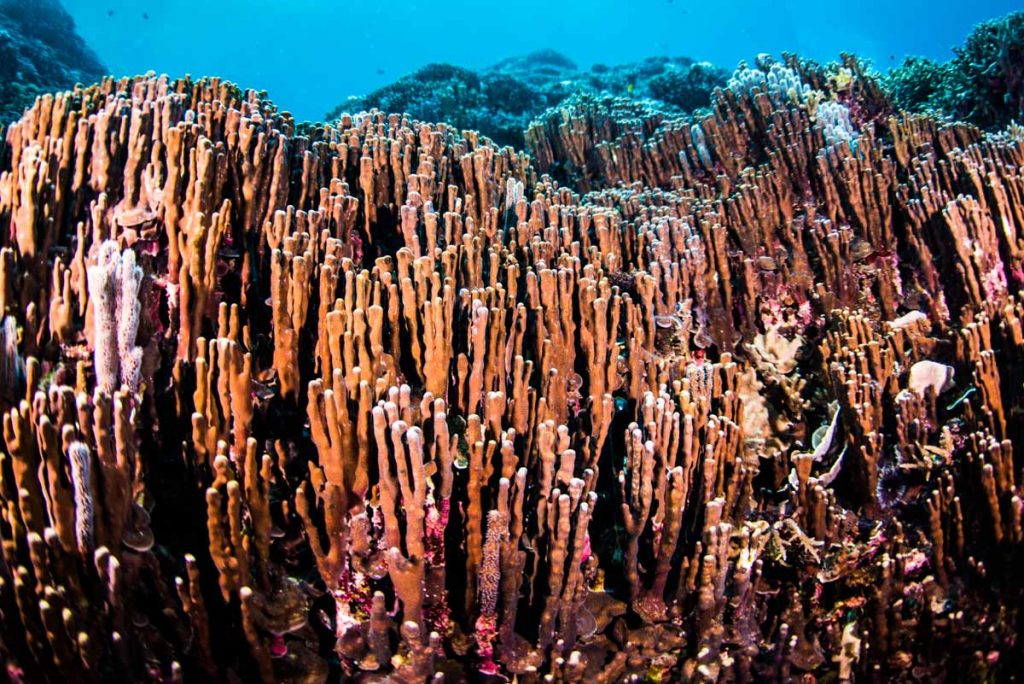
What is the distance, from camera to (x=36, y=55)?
14.5m

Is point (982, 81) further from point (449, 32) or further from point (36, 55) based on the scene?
point (449, 32)

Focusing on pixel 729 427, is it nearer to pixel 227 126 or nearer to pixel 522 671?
pixel 522 671

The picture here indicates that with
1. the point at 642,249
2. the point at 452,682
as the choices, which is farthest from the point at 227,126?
the point at 452,682

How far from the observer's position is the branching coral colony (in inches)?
68.6

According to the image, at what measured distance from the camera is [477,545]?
6.51ft

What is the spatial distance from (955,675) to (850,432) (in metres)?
1.08

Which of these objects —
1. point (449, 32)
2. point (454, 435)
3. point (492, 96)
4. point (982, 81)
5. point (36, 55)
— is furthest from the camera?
point (449, 32)

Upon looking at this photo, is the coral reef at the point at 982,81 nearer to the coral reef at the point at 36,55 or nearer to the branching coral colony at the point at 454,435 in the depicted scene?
the branching coral colony at the point at 454,435

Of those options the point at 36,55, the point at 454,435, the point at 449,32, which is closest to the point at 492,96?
the point at 36,55

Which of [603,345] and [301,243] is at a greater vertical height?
[301,243]

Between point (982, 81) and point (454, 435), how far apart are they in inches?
363

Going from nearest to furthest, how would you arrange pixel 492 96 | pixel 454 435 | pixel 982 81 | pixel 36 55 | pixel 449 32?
pixel 454 435, pixel 982 81, pixel 492 96, pixel 36 55, pixel 449 32

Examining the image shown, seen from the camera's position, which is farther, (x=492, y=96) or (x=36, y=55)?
(x=36, y=55)

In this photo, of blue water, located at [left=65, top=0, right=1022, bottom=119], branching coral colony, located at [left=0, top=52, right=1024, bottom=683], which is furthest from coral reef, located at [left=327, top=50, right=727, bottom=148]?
blue water, located at [left=65, top=0, right=1022, bottom=119]
